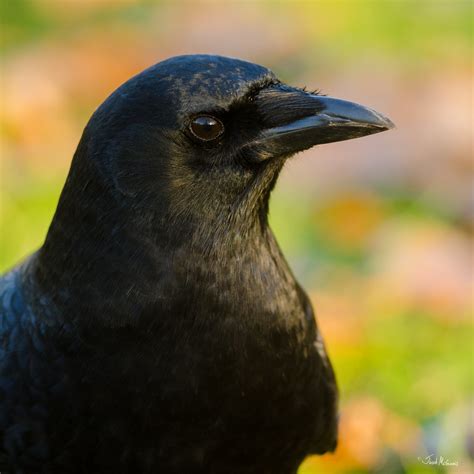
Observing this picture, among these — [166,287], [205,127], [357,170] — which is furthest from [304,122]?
[357,170]

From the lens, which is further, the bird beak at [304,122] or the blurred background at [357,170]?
the blurred background at [357,170]

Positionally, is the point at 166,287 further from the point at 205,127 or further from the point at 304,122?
the point at 304,122

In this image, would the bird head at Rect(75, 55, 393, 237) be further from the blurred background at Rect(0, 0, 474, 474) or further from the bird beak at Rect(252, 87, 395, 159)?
the blurred background at Rect(0, 0, 474, 474)

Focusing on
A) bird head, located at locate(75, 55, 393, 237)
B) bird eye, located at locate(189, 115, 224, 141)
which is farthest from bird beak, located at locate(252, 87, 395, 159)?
bird eye, located at locate(189, 115, 224, 141)

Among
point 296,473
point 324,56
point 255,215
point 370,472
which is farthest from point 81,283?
point 324,56

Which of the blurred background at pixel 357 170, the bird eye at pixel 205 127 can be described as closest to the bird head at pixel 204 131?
the bird eye at pixel 205 127

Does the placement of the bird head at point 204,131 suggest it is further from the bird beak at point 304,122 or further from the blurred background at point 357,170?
the blurred background at point 357,170

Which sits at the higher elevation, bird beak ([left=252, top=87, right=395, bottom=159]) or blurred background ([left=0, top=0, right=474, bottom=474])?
blurred background ([left=0, top=0, right=474, bottom=474])
